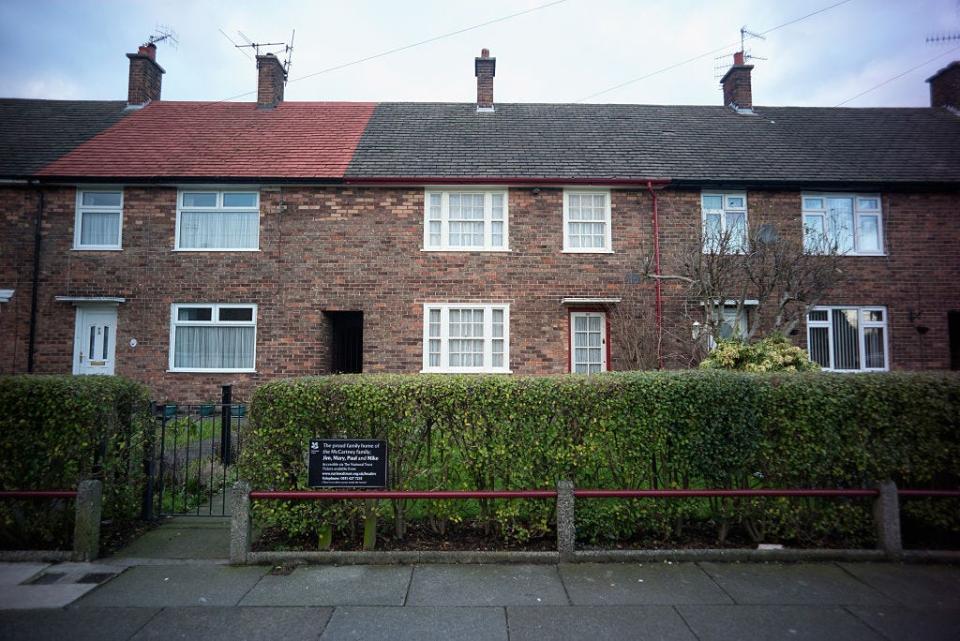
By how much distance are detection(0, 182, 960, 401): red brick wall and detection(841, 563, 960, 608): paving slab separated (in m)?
7.93

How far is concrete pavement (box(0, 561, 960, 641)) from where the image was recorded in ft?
11.5

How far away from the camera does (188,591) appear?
4.10 m

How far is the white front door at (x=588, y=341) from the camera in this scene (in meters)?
12.5

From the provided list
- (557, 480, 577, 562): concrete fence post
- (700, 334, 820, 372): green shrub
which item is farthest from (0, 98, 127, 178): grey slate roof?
(700, 334, 820, 372): green shrub

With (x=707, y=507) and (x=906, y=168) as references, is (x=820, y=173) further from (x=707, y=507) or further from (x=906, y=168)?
(x=707, y=507)

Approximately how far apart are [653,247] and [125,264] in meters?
13.5

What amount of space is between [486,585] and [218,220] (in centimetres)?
1208

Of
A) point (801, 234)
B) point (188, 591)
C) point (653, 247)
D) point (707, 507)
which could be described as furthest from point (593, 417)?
point (801, 234)

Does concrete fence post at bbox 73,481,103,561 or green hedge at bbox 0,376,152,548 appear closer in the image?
concrete fence post at bbox 73,481,103,561

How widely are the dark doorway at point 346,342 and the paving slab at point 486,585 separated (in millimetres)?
9485

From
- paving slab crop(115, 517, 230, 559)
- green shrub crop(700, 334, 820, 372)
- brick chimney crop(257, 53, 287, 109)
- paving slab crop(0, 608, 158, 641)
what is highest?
brick chimney crop(257, 53, 287, 109)

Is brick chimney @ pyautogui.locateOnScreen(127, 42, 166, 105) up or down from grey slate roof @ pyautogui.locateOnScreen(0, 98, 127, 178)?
up

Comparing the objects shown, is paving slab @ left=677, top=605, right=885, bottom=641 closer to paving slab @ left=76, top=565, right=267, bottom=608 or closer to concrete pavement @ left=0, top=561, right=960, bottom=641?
concrete pavement @ left=0, top=561, right=960, bottom=641

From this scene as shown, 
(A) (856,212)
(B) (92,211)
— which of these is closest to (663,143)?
(A) (856,212)
